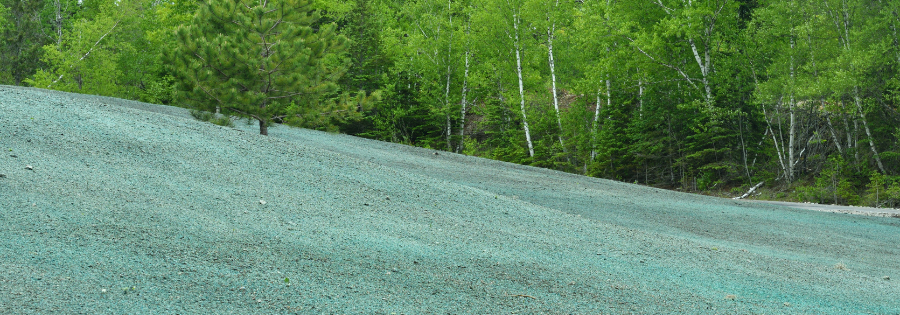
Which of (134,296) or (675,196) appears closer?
(134,296)

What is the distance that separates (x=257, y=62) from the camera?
13.5 metres

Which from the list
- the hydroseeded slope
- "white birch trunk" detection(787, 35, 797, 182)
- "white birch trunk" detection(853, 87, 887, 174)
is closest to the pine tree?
the hydroseeded slope

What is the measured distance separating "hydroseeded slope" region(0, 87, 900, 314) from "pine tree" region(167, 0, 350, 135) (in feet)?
6.11

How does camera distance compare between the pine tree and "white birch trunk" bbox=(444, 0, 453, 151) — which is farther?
"white birch trunk" bbox=(444, 0, 453, 151)

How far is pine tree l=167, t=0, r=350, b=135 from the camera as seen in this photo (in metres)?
13.3

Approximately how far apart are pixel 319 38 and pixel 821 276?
1107 cm

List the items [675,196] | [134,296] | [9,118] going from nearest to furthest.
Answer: [134,296] → [9,118] → [675,196]

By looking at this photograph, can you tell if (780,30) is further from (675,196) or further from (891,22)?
(675,196)

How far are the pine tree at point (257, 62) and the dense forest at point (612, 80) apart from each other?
0.10 meters

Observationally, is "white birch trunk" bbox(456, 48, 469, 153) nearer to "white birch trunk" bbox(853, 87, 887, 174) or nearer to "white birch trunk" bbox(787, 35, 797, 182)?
"white birch trunk" bbox(787, 35, 797, 182)

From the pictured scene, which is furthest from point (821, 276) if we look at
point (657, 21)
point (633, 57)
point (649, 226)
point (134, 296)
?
point (657, 21)

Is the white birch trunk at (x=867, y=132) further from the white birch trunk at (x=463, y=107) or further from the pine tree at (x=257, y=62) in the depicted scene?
the white birch trunk at (x=463, y=107)

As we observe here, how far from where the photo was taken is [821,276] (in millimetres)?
7070

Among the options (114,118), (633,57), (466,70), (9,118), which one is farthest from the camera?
(466,70)
